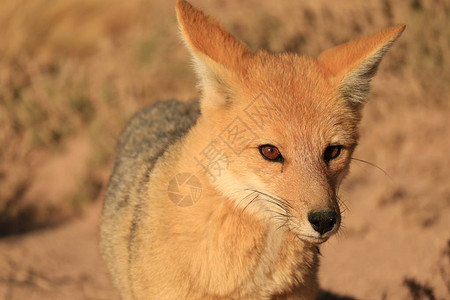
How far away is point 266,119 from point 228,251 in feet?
2.35

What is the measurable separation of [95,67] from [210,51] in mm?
5491

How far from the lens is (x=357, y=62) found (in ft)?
9.80

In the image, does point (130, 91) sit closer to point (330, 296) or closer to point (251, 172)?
point (330, 296)

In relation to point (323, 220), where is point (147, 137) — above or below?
below

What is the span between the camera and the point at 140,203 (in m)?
3.30

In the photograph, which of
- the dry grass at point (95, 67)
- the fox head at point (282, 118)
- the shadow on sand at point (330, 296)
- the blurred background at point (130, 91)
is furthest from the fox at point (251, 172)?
the dry grass at point (95, 67)

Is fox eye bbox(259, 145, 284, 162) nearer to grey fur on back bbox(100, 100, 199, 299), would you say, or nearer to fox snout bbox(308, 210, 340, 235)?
fox snout bbox(308, 210, 340, 235)

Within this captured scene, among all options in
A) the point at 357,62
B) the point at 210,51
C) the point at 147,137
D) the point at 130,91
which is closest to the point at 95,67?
the point at 130,91

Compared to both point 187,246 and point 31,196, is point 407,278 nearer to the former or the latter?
point 187,246

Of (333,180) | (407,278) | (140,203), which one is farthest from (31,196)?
(333,180)

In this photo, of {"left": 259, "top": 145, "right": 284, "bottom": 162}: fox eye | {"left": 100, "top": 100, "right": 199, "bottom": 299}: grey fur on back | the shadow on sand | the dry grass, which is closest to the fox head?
{"left": 259, "top": 145, "right": 284, "bottom": 162}: fox eye

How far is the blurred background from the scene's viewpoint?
6.92 meters

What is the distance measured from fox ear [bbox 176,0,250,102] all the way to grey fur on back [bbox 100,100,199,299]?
0.66m

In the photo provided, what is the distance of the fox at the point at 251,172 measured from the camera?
2.73 metres
